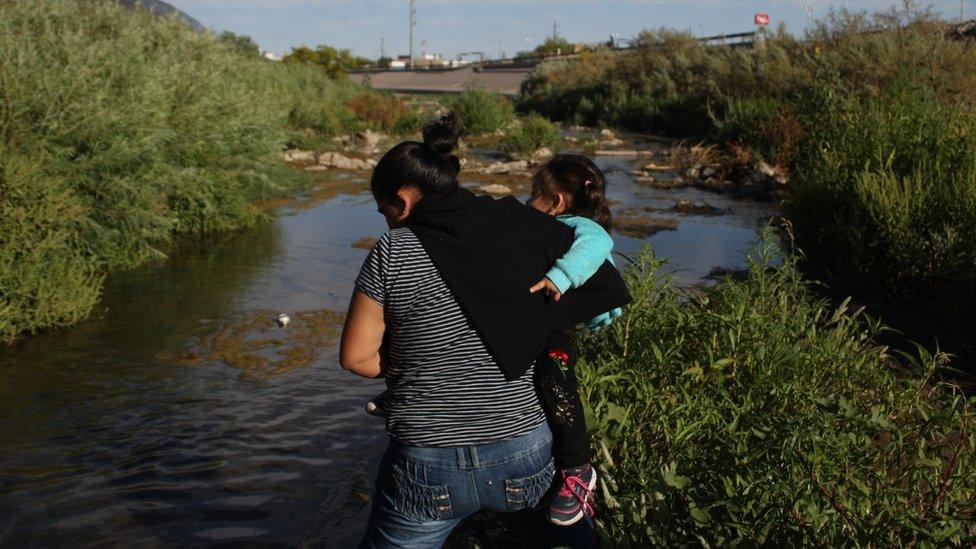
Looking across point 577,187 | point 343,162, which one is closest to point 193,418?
point 577,187

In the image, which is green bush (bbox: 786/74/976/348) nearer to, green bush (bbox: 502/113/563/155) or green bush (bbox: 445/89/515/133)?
green bush (bbox: 502/113/563/155)

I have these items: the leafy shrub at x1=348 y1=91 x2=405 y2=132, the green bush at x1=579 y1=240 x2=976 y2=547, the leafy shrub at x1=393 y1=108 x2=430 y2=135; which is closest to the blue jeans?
the green bush at x1=579 y1=240 x2=976 y2=547

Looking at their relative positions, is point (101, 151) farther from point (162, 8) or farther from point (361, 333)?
point (162, 8)

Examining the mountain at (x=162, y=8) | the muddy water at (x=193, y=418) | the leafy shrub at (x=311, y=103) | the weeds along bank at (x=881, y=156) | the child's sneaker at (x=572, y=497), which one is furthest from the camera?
the leafy shrub at (x=311, y=103)

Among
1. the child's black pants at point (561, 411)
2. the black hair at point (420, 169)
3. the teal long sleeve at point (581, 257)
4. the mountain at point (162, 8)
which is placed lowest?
the child's black pants at point (561, 411)

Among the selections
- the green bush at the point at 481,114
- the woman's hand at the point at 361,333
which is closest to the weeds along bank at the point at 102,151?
the woman's hand at the point at 361,333

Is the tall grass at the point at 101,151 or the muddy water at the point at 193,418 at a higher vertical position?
the tall grass at the point at 101,151

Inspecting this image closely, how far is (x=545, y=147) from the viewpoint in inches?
984

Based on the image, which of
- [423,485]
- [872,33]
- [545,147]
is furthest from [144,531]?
[872,33]

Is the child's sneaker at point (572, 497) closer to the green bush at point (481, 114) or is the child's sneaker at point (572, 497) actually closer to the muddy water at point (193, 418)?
the muddy water at point (193, 418)

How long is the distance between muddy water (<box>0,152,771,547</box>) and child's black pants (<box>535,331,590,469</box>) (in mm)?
2392

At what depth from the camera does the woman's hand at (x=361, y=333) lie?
109 inches

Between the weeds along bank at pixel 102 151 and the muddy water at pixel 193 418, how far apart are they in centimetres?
53

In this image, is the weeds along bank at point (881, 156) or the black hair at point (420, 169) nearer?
the black hair at point (420, 169)
